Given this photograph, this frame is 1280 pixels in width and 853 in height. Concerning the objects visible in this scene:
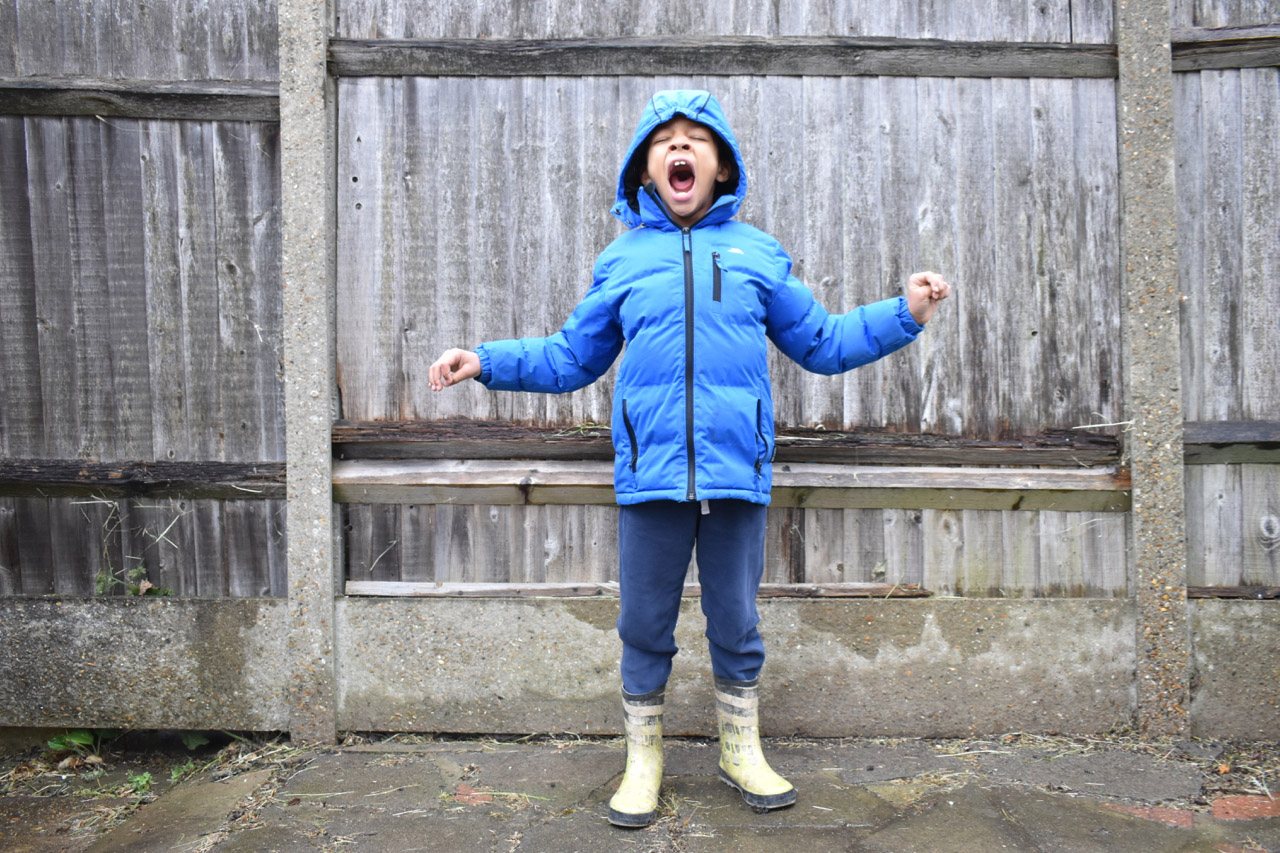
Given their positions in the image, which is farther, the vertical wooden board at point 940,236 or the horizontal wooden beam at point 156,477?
the horizontal wooden beam at point 156,477

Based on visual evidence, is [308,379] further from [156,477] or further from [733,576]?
[733,576]

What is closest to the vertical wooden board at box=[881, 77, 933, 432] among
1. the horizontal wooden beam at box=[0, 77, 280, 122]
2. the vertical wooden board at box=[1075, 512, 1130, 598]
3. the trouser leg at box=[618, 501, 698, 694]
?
the vertical wooden board at box=[1075, 512, 1130, 598]

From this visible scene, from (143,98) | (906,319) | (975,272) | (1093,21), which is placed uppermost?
(1093,21)

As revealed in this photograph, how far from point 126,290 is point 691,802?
2738 mm


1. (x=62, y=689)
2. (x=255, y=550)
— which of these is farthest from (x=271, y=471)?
(x=62, y=689)

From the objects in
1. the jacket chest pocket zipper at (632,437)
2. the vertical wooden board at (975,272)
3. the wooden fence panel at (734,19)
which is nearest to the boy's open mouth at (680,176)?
the jacket chest pocket zipper at (632,437)

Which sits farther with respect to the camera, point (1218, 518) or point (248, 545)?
point (248, 545)

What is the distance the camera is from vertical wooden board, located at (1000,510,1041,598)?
3.16m

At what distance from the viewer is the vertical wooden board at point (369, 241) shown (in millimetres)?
3188

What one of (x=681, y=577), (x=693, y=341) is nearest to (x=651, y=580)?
(x=681, y=577)

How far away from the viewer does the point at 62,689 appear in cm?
322

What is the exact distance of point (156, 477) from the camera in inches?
128

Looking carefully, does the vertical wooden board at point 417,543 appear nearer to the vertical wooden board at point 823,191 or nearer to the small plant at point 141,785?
the small plant at point 141,785

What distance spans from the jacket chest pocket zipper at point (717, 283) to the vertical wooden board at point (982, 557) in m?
1.43
